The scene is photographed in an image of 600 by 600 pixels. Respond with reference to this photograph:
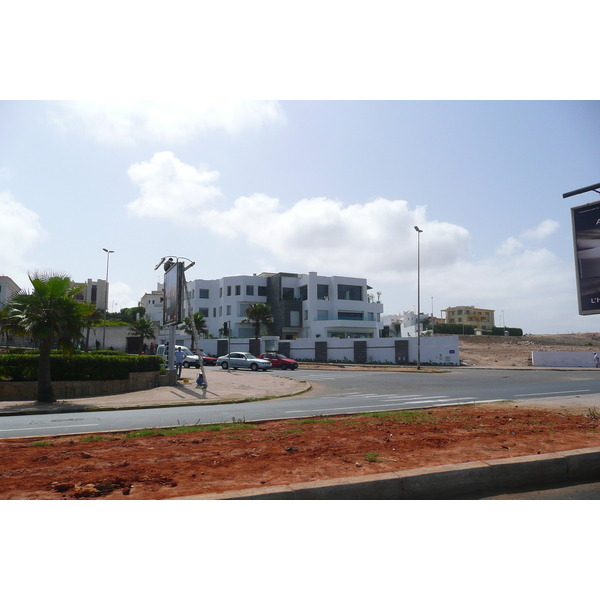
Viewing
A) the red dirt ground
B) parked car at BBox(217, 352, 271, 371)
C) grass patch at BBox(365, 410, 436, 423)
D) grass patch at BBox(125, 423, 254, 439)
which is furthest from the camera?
parked car at BBox(217, 352, 271, 371)

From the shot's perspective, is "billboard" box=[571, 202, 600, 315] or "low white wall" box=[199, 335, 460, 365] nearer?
"billboard" box=[571, 202, 600, 315]

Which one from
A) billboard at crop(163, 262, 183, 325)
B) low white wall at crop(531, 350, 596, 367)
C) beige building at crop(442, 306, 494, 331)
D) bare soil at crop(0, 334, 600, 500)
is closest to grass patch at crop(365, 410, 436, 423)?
bare soil at crop(0, 334, 600, 500)

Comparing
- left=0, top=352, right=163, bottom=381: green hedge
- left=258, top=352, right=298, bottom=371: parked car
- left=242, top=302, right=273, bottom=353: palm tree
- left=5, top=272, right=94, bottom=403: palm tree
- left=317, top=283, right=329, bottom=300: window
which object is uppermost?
left=317, top=283, right=329, bottom=300: window

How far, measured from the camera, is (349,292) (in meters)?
64.4

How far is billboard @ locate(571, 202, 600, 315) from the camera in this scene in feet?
43.7

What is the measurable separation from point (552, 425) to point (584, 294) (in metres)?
6.61

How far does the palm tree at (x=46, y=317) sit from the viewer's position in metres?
15.4

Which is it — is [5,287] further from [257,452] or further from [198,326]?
[257,452]

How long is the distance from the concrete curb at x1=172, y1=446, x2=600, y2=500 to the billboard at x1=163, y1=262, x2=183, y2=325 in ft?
63.6

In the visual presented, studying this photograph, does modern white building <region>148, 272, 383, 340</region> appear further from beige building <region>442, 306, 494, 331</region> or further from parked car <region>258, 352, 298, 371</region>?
beige building <region>442, 306, 494, 331</region>

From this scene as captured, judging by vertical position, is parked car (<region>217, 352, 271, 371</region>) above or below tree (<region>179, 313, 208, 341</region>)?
below

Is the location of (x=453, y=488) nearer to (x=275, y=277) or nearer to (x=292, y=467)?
(x=292, y=467)

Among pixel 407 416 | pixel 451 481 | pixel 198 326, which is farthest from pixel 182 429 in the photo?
pixel 198 326

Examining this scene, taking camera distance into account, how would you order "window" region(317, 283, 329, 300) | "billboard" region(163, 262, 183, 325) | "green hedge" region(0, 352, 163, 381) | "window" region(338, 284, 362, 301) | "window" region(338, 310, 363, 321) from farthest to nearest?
"window" region(338, 284, 362, 301) < "window" region(338, 310, 363, 321) < "window" region(317, 283, 329, 300) < "billboard" region(163, 262, 183, 325) < "green hedge" region(0, 352, 163, 381)
